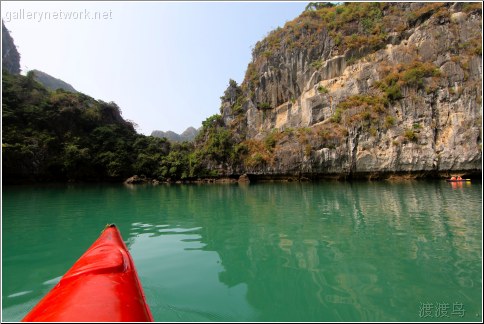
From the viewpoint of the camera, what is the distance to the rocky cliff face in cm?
2027

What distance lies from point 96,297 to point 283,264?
102 inches

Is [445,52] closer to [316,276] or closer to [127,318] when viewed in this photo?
[316,276]

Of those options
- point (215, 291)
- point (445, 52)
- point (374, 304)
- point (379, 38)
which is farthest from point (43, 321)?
point (379, 38)

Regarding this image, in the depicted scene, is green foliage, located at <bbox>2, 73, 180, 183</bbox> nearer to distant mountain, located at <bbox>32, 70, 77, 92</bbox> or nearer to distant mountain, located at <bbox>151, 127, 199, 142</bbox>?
distant mountain, located at <bbox>32, 70, 77, 92</bbox>

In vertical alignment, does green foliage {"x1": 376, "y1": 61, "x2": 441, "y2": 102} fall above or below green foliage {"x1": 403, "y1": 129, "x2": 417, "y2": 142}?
above

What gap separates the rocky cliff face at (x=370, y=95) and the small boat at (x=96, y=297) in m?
22.0

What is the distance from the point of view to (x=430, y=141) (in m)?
20.3

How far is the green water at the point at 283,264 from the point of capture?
2.62 metres

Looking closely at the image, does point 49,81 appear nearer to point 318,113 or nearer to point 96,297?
point 318,113

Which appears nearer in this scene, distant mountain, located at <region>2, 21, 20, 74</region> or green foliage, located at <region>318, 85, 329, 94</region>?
green foliage, located at <region>318, 85, 329, 94</region>

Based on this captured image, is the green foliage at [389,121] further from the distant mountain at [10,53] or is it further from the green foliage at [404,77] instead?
the distant mountain at [10,53]

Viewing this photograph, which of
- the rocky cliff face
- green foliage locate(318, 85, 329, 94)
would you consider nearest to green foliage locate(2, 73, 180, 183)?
the rocky cliff face

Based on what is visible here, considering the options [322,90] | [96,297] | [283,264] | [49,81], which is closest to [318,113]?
[322,90]

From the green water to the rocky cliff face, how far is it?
15.5 metres
